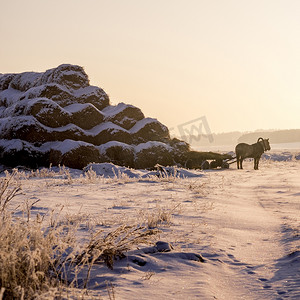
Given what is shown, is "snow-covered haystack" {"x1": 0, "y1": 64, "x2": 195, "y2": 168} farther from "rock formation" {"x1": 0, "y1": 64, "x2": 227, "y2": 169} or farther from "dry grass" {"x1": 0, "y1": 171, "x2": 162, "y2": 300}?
"dry grass" {"x1": 0, "y1": 171, "x2": 162, "y2": 300}

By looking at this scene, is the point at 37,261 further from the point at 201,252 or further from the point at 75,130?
the point at 75,130

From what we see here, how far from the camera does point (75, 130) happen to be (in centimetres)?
1912

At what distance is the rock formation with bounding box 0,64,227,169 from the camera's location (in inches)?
663

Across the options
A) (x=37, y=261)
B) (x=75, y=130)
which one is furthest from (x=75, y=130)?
(x=37, y=261)

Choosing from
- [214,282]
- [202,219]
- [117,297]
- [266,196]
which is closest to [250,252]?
[214,282]

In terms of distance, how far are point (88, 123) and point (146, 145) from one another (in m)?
4.14

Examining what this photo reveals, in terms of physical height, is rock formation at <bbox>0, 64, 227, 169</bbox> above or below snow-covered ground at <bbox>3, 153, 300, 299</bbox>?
above

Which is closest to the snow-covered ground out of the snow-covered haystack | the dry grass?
the dry grass

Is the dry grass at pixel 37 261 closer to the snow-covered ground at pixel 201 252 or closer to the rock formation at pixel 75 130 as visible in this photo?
the snow-covered ground at pixel 201 252

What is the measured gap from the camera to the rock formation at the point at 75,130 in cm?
1684

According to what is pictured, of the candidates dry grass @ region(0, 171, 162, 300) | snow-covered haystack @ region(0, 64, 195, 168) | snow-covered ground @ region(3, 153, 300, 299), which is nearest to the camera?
dry grass @ region(0, 171, 162, 300)

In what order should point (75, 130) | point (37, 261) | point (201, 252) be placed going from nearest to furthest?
point (37, 261)
point (201, 252)
point (75, 130)

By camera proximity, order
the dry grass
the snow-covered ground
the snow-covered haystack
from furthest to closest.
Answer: the snow-covered haystack
the snow-covered ground
the dry grass

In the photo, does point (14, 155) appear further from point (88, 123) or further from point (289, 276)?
point (289, 276)
